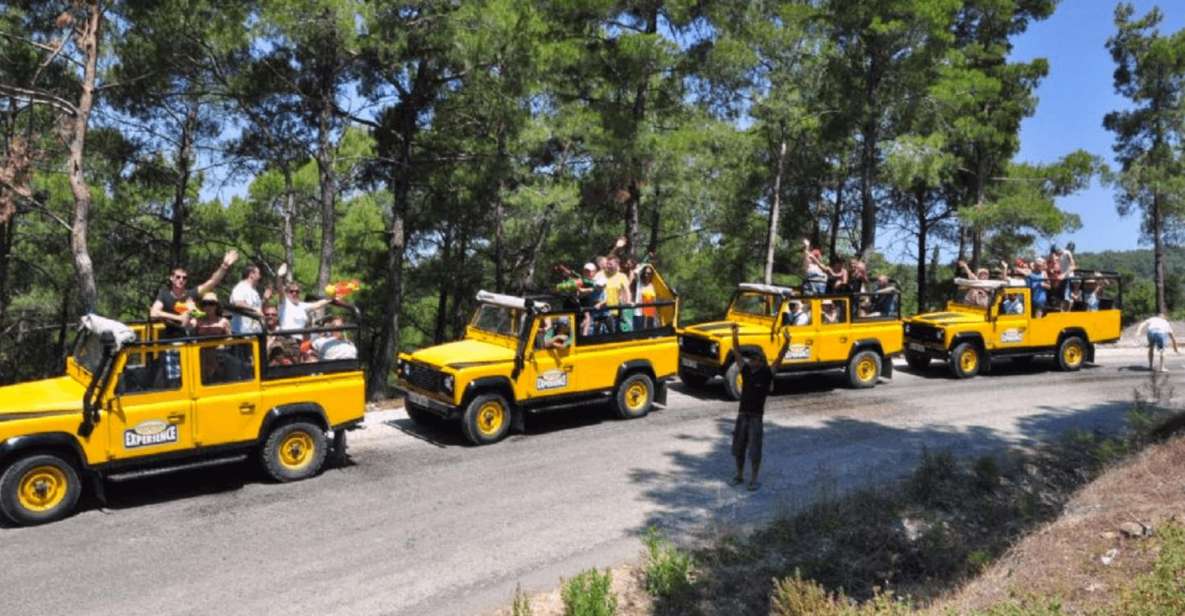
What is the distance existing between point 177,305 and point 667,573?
645 cm

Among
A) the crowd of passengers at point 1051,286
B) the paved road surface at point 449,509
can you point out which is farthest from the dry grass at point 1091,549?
the crowd of passengers at point 1051,286

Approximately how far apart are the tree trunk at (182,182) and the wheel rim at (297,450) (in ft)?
37.4

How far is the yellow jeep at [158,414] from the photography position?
27.5 ft

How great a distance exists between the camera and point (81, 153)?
13.8 m

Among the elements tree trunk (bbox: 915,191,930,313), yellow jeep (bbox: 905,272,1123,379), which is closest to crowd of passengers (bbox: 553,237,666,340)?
yellow jeep (bbox: 905,272,1123,379)

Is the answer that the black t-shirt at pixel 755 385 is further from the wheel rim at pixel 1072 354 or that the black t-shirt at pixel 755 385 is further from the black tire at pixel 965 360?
the wheel rim at pixel 1072 354

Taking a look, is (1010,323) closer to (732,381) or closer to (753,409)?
(732,381)

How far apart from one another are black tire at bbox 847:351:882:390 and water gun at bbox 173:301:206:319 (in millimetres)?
11030

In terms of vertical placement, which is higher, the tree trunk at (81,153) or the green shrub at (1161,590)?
the tree trunk at (81,153)

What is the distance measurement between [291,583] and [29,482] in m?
3.15

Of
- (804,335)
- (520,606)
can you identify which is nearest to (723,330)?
(804,335)

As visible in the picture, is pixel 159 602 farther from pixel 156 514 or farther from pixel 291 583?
pixel 156 514

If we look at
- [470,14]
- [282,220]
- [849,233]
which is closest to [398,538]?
[470,14]

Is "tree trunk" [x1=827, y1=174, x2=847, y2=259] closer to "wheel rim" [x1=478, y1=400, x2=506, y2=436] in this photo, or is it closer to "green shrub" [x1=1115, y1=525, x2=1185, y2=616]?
"wheel rim" [x1=478, y1=400, x2=506, y2=436]
